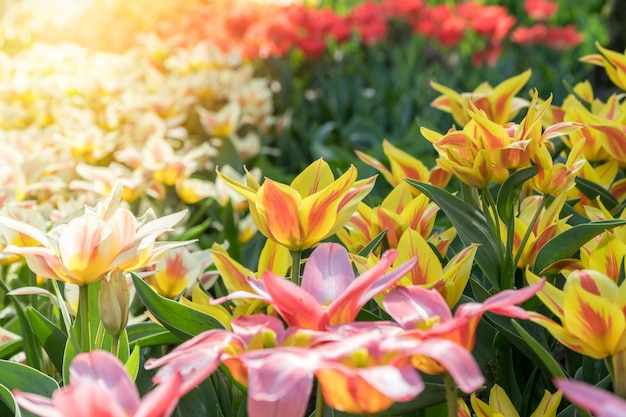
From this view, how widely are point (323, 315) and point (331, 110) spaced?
8.91ft

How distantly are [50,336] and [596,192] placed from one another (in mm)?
748

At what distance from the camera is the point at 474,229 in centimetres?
89

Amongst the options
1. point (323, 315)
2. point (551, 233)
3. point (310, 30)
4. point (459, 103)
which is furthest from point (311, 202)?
point (310, 30)

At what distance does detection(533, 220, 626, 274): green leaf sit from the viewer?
32.5 inches

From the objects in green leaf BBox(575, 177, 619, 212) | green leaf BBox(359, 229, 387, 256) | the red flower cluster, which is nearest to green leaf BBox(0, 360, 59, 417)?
green leaf BBox(359, 229, 387, 256)

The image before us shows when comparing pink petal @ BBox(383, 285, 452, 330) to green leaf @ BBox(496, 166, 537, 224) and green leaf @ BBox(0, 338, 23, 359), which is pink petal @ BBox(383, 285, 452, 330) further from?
green leaf @ BBox(0, 338, 23, 359)

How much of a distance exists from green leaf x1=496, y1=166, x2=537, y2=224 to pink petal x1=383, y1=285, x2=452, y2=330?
26 cm

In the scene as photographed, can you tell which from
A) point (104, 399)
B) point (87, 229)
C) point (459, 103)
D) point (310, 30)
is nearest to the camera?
point (104, 399)

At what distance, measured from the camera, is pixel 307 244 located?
81 centimetres

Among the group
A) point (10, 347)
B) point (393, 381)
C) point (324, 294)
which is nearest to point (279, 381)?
point (393, 381)

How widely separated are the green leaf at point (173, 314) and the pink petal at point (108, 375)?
220 millimetres

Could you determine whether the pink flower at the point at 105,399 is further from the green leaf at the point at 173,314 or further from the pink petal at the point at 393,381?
the green leaf at the point at 173,314

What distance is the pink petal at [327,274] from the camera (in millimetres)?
696

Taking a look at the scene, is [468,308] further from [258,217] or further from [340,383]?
[258,217]
